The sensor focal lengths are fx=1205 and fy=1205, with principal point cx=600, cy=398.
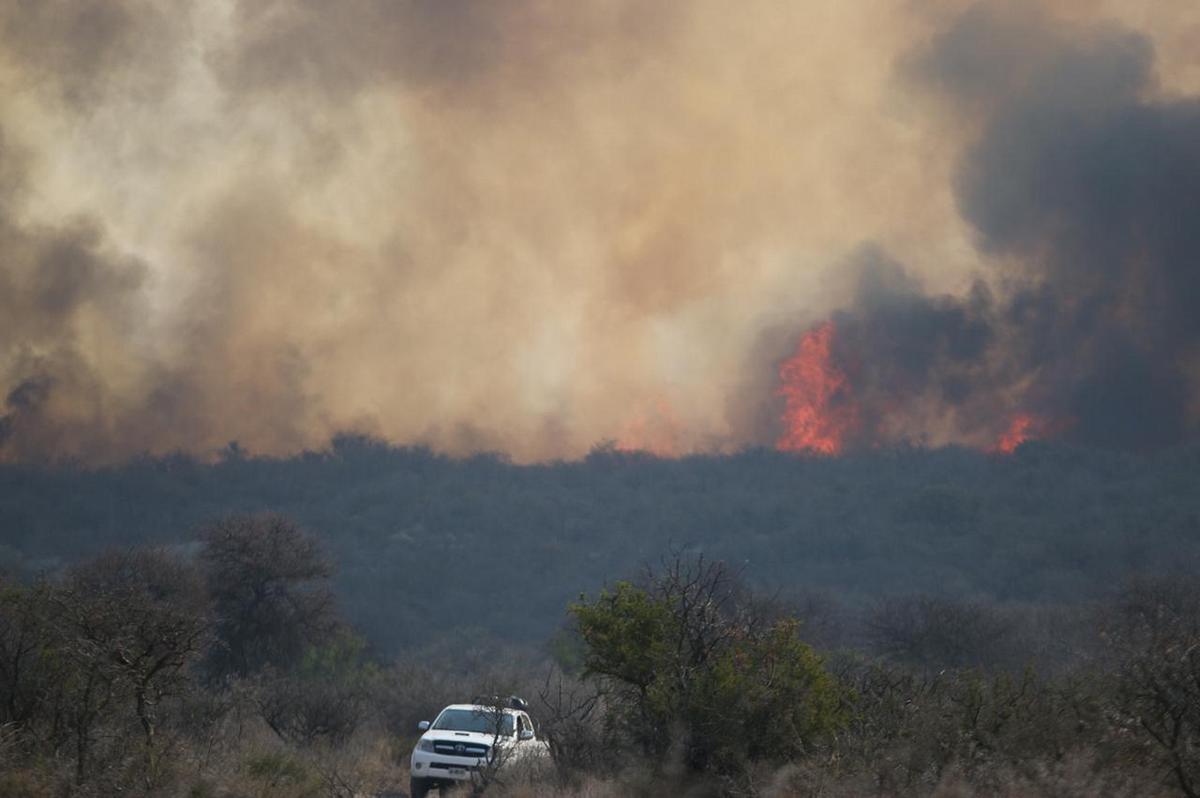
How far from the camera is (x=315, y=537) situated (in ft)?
188

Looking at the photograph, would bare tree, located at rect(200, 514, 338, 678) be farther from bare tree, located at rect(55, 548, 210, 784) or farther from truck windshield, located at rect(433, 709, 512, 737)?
bare tree, located at rect(55, 548, 210, 784)

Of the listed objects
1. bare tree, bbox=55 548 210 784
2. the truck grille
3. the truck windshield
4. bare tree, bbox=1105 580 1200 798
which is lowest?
the truck grille

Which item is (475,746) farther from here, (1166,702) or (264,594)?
(264,594)

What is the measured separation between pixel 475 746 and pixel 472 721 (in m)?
1.92

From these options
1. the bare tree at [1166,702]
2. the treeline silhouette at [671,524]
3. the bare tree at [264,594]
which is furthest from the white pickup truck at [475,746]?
the treeline silhouette at [671,524]

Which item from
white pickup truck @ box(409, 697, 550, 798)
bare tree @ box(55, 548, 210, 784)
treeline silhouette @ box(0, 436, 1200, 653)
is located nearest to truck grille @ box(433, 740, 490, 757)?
white pickup truck @ box(409, 697, 550, 798)

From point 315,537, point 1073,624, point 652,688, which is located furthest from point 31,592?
point 1073,624

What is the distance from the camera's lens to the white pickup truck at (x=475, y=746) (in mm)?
20688

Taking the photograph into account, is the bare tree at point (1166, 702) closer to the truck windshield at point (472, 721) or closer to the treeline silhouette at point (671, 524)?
the truck windshield at point (472, 721)

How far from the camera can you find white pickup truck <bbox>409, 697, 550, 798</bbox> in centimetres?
2069

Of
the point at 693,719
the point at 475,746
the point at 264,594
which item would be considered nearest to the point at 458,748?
the point at 475,746

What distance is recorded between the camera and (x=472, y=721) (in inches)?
970

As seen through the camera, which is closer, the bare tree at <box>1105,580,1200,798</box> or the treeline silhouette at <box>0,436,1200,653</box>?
the bare tree at <box>1105,580,1200,798</box>

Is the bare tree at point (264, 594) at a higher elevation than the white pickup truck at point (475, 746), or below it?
higher
